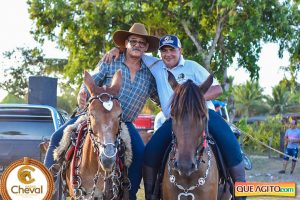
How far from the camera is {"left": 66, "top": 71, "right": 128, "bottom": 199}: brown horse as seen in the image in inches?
199

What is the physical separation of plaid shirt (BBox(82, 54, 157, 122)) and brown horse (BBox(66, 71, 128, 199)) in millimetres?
765

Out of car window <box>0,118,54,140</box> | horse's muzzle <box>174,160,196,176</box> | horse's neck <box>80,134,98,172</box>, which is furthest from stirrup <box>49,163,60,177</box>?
car window <box>0,118,54,140</box>

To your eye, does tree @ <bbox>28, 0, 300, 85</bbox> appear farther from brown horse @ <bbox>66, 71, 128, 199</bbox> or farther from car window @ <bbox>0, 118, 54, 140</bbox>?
brown horse @ <bbox>66, 71, 128, 199</bbox>

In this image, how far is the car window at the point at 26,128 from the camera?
9730mm

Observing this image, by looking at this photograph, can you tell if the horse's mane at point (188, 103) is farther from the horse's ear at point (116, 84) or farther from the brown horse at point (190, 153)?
the horse's ear at point (116, 84)

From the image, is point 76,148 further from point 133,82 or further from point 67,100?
point 67,100

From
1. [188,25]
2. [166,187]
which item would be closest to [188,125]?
[166,187]

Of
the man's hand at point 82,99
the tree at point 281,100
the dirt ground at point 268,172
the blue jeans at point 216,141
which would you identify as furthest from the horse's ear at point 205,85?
the tree at point 281,100

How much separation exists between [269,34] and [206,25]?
2997 millimetres

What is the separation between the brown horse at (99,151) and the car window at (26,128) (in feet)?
12.8

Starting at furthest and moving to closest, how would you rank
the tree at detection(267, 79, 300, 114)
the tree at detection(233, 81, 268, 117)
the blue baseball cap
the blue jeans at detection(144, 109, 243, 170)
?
the tree at detection(267, 79, 300, 114) < the tree at detection(233, 81, 268, 117) < the blue baseball cap < the blue jeans at detection(144, 109, 243, 170)

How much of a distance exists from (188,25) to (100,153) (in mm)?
18287

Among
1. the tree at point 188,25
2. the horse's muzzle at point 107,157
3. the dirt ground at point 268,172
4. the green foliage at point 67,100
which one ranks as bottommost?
the dirt ground at point 268,172

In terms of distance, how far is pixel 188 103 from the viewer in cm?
516
